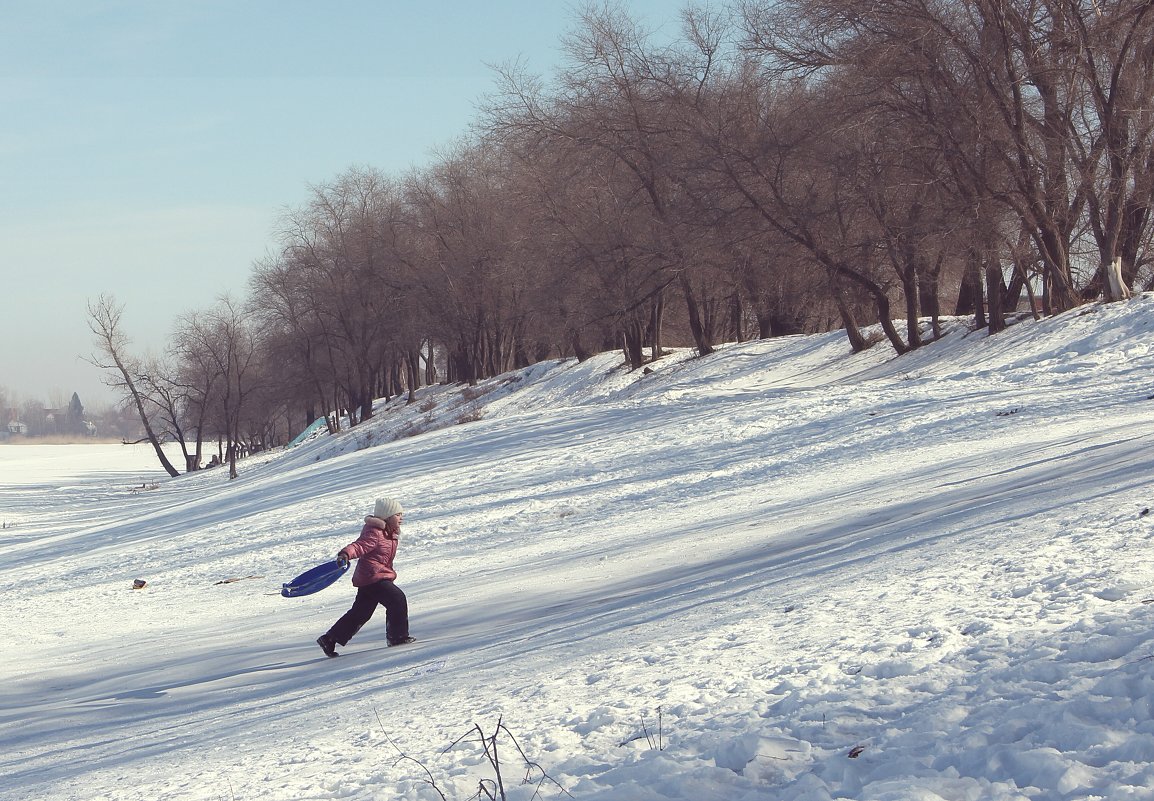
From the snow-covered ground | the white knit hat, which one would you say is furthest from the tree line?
the white knit hat

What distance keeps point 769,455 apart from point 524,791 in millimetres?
13611

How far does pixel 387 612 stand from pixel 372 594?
0.21 m

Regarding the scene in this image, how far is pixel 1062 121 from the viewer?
76.9 ft

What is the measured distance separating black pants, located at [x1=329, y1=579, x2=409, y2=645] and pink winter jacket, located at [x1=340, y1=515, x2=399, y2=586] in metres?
0.08

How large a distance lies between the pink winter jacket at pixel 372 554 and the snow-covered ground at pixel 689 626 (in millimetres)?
672

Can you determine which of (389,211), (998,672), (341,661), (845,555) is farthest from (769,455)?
(389,211)

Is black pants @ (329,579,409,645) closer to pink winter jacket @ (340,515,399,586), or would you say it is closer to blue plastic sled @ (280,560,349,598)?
pink winter jacket @ (340,515,399,586)

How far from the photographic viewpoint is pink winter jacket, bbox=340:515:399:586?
356 inches

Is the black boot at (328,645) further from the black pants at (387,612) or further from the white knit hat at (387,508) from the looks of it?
the white knit hat at (387,508)

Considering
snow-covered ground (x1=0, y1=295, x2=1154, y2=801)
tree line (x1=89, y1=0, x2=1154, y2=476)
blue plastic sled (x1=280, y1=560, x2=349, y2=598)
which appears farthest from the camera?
tree line (x1=89, y1=0, x2=1154, y2=476)

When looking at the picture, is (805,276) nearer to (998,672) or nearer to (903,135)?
(903,135)

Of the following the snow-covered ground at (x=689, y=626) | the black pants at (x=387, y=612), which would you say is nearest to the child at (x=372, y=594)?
the black pants at (x=387, y=612)

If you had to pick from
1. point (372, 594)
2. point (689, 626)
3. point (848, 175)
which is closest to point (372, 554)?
point (372, 594)

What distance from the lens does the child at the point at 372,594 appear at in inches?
353
